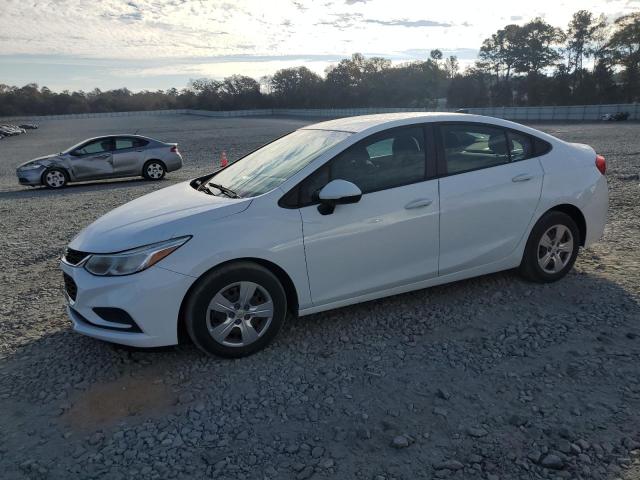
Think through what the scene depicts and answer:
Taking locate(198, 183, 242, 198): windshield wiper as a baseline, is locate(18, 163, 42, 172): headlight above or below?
below

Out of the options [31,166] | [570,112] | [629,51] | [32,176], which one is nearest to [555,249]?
[32,176]

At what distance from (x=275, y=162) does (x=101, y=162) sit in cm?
1213

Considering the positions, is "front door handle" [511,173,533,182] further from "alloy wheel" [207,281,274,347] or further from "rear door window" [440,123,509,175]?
"alloy wheel" [207,281,274,347]

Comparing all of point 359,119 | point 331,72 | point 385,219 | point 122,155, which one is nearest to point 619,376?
point 385,219

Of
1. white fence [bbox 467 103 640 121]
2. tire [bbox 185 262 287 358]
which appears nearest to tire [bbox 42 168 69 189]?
tire [bbox 185 262 287 358]

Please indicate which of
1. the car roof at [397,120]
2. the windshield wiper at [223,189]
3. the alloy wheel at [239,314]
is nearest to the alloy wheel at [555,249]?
the car roof at [397,120]

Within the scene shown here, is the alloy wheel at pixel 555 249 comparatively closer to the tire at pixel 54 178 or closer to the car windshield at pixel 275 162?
the car windshield at pixel 275 162

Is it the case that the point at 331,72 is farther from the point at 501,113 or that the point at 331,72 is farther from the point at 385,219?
the point at 385,219

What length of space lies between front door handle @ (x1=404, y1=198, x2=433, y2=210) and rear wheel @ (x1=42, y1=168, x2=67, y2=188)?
13333 mm

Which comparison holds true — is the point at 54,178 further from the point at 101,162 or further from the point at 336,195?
the point at 336,195

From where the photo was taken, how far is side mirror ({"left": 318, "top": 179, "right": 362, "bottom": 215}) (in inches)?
155

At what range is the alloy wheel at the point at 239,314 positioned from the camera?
12.5ft

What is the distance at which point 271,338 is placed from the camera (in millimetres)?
4035

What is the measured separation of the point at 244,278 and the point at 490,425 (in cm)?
185
